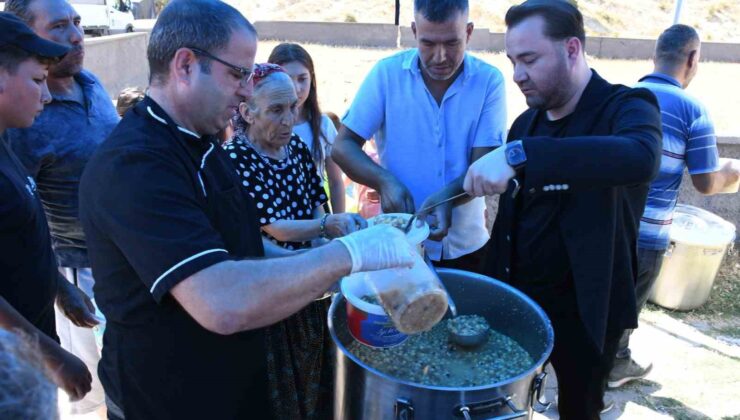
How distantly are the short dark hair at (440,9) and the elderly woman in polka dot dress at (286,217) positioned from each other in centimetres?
74

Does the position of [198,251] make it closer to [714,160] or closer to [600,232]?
[600,232]

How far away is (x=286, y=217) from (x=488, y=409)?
1.30 metres

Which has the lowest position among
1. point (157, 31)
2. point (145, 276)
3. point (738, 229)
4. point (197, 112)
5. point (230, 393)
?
→ point (738, 229)

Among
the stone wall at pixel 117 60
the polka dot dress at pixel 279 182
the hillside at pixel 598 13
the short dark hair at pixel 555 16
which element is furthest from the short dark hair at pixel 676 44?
the hillside at pixel 598 13

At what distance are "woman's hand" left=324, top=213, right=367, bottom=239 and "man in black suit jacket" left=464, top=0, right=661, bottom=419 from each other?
575mm

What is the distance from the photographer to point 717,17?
32250 mm

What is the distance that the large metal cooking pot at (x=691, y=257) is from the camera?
14.2ft

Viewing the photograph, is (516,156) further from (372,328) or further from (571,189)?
(372,328)

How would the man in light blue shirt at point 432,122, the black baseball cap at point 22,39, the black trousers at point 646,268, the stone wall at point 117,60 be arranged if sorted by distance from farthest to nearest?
the stone wall at point 117,60 → the black trousers at point 646,268 → the man in light blue shirt at point 432,122 → the black baseball cap at point 22,39

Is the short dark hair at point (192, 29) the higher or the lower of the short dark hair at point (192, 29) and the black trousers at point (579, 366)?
the higher

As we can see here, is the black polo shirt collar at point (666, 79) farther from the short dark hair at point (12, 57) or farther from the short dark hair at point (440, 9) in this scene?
the short dark hair at point (12, 57)

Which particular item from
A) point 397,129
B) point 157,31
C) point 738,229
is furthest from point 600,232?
point 738,229

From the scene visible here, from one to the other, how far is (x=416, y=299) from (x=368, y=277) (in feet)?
0.91

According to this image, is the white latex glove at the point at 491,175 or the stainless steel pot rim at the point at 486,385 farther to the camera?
the white latex glove at the point at 491,175
